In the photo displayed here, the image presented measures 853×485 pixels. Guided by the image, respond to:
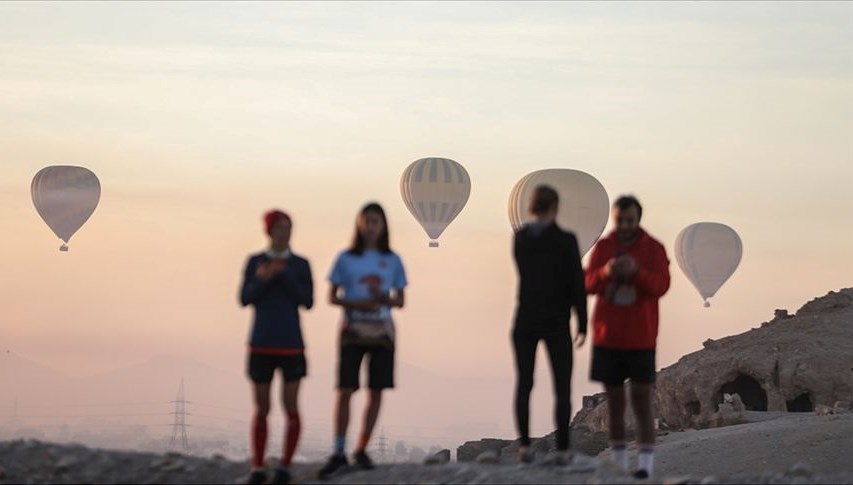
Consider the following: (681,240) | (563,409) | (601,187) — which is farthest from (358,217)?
(681,240)

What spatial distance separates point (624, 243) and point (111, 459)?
481cm

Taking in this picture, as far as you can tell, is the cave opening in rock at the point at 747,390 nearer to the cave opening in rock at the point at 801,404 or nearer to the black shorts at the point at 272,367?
the cave opening in rock at the point at 801,404

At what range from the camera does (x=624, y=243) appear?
1373 centimetres

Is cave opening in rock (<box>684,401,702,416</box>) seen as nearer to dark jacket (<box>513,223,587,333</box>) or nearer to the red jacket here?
the red jacket

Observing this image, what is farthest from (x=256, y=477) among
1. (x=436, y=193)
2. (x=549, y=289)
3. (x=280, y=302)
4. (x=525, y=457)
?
(x=436, y=193)

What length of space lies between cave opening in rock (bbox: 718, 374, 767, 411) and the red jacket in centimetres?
4008

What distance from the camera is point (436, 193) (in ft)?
218

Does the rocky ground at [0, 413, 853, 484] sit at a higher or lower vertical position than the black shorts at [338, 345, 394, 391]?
lower

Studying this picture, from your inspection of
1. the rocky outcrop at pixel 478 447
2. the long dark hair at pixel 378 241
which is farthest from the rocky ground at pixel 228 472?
the rocky outcrop at pixel 478 447

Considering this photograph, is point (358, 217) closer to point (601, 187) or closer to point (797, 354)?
point (797, 354)

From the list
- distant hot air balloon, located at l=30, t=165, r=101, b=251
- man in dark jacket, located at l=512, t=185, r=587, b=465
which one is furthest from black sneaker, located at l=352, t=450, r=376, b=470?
distant hot air balloon, located at l=30, t=165, r=101, b=251

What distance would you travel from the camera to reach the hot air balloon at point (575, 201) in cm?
6184

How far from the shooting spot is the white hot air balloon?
66312mm

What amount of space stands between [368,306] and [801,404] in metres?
39.6
